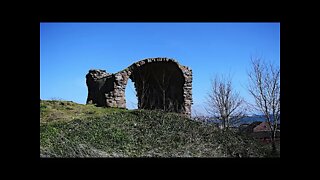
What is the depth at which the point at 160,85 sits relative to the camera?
14766 mm

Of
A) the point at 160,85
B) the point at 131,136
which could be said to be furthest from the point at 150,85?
the point at 131,136

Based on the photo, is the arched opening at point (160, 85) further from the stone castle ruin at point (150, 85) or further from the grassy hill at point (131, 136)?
the grassy hill at point (131, 136)

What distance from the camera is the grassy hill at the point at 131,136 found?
A: 26.7 ft

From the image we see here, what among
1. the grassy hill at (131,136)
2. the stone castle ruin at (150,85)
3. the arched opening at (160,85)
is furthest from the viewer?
the arched opening at (160,85)

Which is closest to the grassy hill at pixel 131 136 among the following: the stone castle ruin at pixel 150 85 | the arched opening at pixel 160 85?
the stone castle ruin at pixel 150 85

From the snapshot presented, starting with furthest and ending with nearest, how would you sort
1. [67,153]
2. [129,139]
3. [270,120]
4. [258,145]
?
1. [270,120]
2. [258,145]
3. [129,139]
4. [67,153]

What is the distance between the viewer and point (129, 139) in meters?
8.99

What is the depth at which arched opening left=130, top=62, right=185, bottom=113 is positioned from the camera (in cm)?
1386

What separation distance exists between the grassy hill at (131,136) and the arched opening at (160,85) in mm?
3020

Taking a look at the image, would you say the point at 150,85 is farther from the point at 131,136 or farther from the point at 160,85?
the point at 131,136
